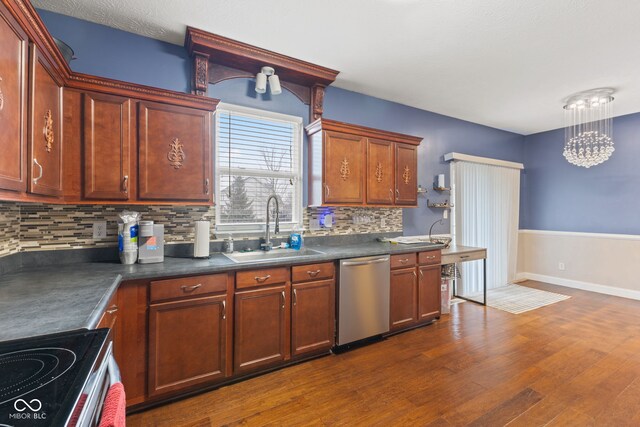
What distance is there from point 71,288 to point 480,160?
5030mm

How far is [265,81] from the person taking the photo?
2.76 m

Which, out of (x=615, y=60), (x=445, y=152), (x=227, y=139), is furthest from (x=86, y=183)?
(x=615, y=60)

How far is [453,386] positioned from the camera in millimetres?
2219

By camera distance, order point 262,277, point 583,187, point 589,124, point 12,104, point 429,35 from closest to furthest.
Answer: point 12,104, point 262,277, point 429,35, point 589,124, point 583,187

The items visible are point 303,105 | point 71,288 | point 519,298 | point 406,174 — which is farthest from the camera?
point 519,298

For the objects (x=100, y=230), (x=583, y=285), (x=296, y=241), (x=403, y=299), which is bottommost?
(x=583, y=285)

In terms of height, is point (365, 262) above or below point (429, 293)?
above

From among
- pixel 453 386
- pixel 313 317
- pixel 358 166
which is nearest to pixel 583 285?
pixel 453 386

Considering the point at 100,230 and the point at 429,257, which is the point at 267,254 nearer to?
the point at 100,230

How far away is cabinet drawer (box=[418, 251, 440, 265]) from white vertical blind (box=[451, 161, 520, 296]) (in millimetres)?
1247

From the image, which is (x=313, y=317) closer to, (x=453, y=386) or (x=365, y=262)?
(x=365, y=262)

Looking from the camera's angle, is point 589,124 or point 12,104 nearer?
point 12,104

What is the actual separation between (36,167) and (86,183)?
0.47 meters

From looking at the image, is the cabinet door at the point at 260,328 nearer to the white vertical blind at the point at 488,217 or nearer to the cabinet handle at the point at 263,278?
the cabinet handle at the point at 263,278
